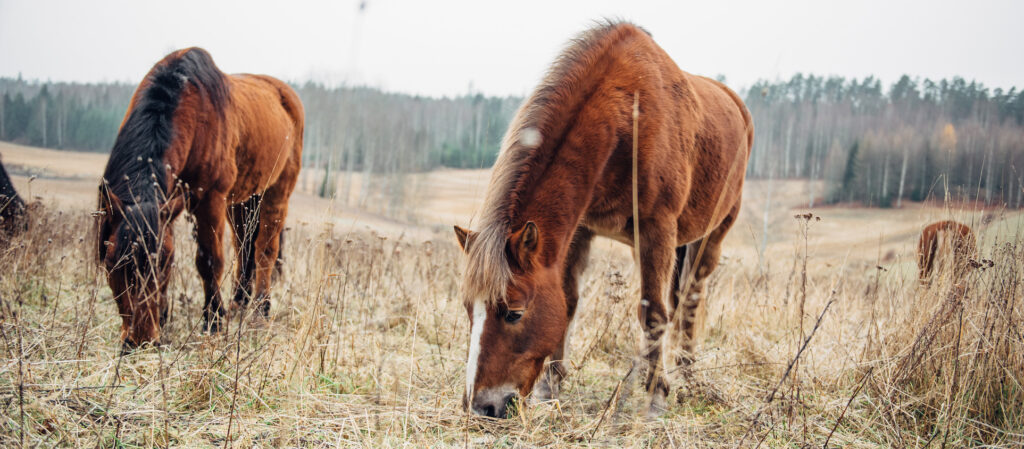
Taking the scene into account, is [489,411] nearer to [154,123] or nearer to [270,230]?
[154,123]

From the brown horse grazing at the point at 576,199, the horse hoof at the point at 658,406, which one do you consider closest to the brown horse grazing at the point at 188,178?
the brown horse grazing at the point at 576,199

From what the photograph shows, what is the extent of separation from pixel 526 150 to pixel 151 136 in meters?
2.61

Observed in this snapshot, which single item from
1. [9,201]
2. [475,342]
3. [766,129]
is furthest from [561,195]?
[766,129]

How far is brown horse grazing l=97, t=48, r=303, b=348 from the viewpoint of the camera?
3.04m

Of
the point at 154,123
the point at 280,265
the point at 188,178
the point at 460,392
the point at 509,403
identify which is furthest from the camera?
the point at 280,265

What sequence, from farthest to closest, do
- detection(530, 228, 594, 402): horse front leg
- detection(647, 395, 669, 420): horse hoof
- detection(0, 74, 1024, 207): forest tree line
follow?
detection(0, 74, 1024, 207): forest tree line
detection(530, 228, 594, 402): horse front leg
detection(647, 395, 669, 420): horse hoof

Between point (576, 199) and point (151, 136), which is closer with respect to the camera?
point (576, 199)

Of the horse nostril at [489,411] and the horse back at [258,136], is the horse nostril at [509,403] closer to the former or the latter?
the horse nostril at [489,411]

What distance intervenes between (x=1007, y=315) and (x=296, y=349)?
12.6 ft

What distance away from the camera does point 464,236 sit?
2725 millimetres

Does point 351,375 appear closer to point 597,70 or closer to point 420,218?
point 597,70

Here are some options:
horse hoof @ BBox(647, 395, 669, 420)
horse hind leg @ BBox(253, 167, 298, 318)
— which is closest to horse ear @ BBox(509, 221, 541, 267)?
horse hoof @ BBox(647, 395, 669, 420)

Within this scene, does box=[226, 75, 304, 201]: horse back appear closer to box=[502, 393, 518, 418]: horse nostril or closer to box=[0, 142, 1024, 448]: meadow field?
box=[0, 142, 1024, 448]: meadow field

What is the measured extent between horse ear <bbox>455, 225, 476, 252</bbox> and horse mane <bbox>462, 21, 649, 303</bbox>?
0.08 feet
